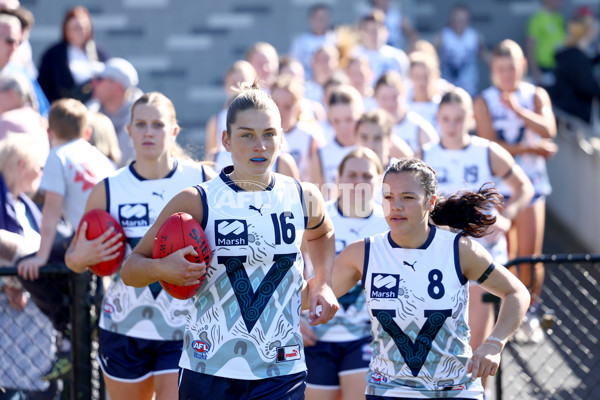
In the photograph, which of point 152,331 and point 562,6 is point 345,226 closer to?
point 152,331

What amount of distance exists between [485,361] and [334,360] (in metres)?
1.57

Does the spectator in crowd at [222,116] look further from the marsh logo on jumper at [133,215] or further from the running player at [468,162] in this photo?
the marsh logo on jumper at [133,215]

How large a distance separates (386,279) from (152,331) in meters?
1.34

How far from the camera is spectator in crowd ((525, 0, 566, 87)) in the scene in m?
13.8

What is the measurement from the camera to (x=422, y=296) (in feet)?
12.5

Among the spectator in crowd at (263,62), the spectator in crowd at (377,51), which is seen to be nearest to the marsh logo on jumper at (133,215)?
the spectator in crowd at (263,62)

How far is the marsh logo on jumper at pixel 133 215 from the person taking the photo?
4457 mm

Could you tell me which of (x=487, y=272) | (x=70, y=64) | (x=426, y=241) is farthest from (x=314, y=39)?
(x=487, y=272)

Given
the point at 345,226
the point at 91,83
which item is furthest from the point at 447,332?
the point at 91,83

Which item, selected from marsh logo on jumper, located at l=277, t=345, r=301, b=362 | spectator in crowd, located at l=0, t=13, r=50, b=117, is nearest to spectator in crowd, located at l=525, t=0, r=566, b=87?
spectator in crowd, located at l=0, t=13, r=50, b=117

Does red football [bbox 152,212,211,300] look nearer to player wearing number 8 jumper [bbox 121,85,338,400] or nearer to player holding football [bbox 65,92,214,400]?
player wearing number 8 jumper [bbox 121,85,338,400]

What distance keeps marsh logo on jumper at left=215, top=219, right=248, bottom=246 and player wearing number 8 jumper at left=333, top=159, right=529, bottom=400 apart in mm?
729

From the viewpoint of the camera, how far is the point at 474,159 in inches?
251

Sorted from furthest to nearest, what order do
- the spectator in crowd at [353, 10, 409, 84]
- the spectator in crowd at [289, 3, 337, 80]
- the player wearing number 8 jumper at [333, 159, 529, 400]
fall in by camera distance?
the spectator in crowd at [289, 3, 337, 80] → the spectator in crowd at [353, 10, 409, 84] → the player wearing number 8 jumper at [333, 159, 529, 400]
